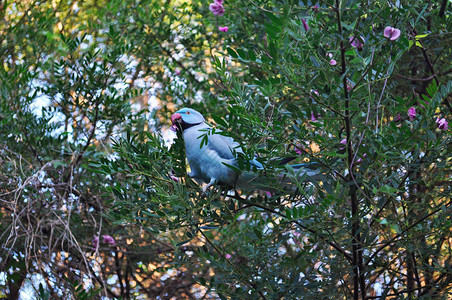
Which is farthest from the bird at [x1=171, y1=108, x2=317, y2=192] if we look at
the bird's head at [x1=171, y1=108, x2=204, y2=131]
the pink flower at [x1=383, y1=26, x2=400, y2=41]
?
the pink flower at [x1=383, y1=26, x2=400, y2=41]

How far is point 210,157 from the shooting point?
5.63 feet

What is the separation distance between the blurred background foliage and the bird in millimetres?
61

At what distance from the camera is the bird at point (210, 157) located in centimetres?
165

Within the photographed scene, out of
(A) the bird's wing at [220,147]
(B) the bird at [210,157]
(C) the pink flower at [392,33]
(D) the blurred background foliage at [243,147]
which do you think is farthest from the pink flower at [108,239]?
(C) the pink flower at [392,33]

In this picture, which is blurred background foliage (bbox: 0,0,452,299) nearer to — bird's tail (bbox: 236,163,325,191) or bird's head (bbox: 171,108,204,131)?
bird's tail (bbox: 236,163,325,191)

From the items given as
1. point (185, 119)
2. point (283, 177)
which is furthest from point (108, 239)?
point (283, 177)

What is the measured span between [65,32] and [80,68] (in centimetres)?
84

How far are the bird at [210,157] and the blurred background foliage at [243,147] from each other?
61mm

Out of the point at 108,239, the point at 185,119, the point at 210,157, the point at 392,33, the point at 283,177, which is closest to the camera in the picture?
the point at 392,33

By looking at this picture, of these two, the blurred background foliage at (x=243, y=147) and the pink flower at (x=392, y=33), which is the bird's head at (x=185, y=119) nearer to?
the blurred background foliage at (x=243, y=147)

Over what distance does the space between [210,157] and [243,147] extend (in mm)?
223

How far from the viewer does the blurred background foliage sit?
59.4 inches

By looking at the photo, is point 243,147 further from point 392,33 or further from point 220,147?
point 392,33

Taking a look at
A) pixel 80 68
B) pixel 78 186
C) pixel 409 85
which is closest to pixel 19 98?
pixel 80 68
